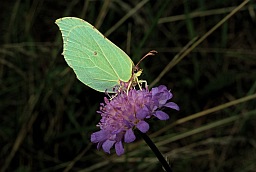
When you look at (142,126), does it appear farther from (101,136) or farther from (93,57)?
(93,57)

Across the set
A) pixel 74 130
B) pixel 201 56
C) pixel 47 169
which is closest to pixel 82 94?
pixel 74 130

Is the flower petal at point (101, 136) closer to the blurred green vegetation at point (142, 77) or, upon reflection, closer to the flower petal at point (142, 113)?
the flower petal at point (142, 113)

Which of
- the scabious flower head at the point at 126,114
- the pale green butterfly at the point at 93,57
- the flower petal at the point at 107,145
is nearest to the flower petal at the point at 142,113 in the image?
the scabious flower head at the point at 126,114

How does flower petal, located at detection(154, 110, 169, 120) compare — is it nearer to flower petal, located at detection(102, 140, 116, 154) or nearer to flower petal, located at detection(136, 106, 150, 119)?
flower petal, located at detection(136, 106, 150, 119)

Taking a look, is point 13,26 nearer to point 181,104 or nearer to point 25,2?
point 25,2

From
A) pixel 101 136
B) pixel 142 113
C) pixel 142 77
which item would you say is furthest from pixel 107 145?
pixel 142 77

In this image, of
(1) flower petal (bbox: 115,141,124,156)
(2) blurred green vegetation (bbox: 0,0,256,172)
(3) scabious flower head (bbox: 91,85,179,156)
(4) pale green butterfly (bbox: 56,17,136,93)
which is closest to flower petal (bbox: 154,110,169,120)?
(3) scabious flower head (bbox: 91,85,179,156)
